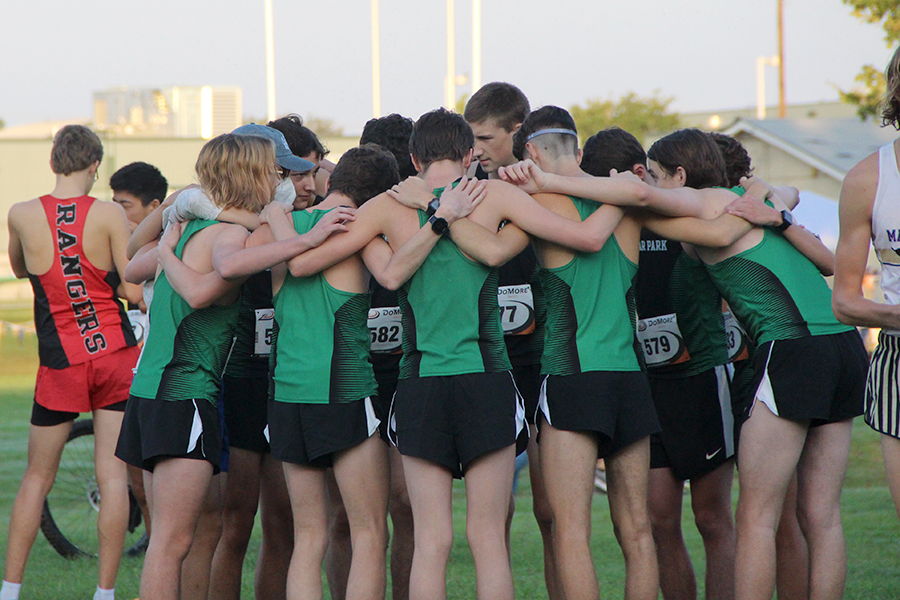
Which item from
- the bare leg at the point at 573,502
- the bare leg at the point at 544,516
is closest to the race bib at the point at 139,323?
the bare leg at the point at 544,516

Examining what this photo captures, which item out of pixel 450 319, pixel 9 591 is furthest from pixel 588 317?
pixel 9 591

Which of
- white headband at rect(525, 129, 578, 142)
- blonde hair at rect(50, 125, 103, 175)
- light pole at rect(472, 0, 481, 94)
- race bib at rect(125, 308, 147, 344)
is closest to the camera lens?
white headband at rect(525, 129, 578, 142)

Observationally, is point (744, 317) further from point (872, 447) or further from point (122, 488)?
point (872, 447)

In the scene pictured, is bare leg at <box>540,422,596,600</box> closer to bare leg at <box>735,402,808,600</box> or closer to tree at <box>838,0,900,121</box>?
bare leg at <box>735,402,808,600</box>

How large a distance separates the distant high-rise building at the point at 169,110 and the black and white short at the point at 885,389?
5318 centimetres

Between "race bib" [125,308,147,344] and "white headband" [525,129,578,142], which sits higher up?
"white headband" [525,129,578,142]

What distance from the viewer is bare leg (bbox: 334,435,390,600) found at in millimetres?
3799

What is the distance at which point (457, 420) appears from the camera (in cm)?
365

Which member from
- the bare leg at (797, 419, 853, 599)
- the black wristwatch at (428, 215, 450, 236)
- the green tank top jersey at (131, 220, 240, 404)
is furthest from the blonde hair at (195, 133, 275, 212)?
the bare leg at (797, 419, 853, 599)

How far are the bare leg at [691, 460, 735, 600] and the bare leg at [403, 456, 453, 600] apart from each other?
132cm

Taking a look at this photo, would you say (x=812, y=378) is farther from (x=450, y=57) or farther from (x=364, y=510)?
(x=450, y=57)

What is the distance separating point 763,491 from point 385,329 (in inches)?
74.2

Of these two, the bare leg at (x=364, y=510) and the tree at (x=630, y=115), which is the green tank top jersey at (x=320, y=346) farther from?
the tree at (x=630, y=115)

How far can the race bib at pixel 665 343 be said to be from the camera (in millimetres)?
4273
